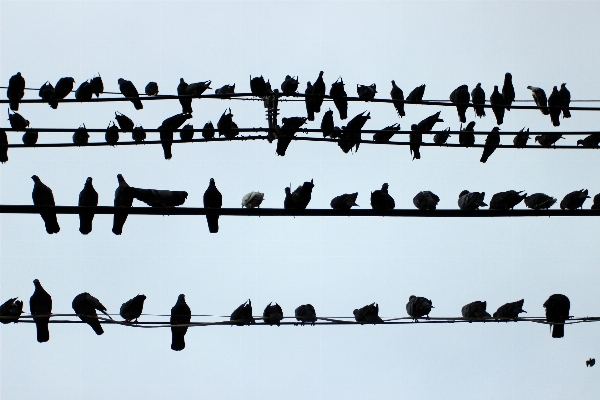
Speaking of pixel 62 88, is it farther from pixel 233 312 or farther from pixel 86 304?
pixel 233 312

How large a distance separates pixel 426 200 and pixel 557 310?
218 cm

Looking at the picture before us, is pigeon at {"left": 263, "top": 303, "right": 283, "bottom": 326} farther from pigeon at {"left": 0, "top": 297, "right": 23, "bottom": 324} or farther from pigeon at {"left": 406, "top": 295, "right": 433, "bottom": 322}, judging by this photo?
pigeon at {"left": 0, "top": 297, "right": 23, "bottom": 324}

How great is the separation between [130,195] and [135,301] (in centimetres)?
125

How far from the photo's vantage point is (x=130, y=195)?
8.48m

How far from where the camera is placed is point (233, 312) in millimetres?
9102

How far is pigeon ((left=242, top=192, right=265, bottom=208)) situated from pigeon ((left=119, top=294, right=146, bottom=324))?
1490 mm

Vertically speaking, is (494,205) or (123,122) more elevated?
(123,122)

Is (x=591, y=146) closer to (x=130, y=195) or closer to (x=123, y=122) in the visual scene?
(x=130, y=195)

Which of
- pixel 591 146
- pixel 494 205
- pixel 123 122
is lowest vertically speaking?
pixel 494 205

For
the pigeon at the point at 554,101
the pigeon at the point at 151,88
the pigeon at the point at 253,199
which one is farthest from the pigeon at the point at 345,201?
the pigeon at the point at 151,88

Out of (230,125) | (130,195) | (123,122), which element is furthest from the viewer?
(123,122)

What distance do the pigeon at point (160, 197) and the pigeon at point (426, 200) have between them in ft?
10.5

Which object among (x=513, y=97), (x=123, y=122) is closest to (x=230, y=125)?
(x=123, y=122)

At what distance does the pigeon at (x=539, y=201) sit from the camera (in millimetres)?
9086
